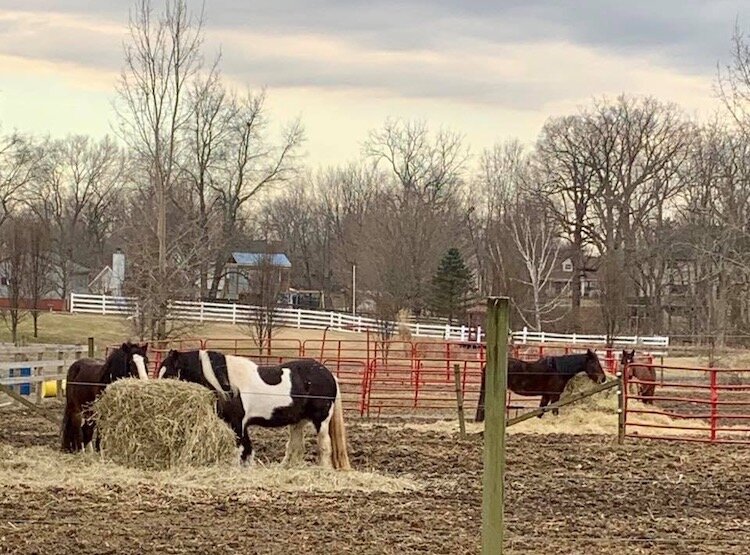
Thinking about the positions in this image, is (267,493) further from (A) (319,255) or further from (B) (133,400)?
(A) (319,255)

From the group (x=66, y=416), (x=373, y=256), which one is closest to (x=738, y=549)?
(x=66, y=416)

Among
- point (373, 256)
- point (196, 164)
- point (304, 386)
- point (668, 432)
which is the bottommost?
point (668, 432)

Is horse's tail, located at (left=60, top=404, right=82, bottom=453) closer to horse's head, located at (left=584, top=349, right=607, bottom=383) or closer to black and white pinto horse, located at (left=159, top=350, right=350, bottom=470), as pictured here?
black and white pinto horse, located at (left=159, top=350, right=350, bottom=470)

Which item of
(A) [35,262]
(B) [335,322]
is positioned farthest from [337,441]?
(B) [335,322]

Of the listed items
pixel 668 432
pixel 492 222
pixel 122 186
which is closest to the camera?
pixel 668 432

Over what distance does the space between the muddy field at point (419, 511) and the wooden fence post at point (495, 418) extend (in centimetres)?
270

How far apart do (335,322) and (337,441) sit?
1229 inches

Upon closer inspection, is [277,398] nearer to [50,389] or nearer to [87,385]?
[87,385]

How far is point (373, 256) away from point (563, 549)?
134 ft

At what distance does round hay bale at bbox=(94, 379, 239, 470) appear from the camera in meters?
9.53

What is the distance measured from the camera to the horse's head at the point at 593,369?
14.9 m

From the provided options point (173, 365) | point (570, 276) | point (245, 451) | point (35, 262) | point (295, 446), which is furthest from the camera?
point (570, 276)

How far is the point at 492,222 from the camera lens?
53.2m

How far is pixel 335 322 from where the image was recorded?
41.2 m
